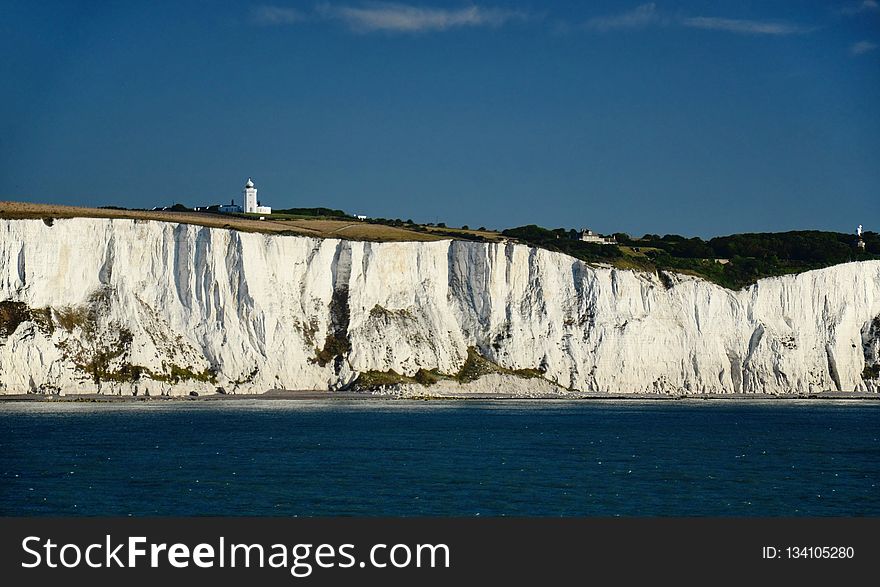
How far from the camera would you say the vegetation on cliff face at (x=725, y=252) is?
92562mm

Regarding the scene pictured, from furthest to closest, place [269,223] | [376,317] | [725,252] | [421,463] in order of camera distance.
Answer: [725,252]
[269,223]
[376,317]
[421,463]

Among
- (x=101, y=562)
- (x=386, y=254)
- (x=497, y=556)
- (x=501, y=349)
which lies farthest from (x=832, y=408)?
(x=101, y=562)

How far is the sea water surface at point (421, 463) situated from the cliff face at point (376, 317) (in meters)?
6.32

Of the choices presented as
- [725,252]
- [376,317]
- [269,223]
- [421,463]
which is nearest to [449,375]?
[376,317]

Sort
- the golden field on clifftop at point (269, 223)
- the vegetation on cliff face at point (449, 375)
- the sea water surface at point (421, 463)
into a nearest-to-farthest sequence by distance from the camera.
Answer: the sea water surface at point (421, 463), the golden field on clifftop at point (269, 223), the vegetation on cliff face at point (449, 375)

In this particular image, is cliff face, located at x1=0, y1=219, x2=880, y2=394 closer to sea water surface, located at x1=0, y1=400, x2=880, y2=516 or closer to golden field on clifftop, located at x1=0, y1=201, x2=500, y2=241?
golden field on clifftop, located at x1=0, y1=201, x2=500, y2=241

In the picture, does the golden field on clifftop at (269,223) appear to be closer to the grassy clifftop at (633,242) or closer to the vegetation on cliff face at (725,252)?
the grassy clifftop at (633,242)

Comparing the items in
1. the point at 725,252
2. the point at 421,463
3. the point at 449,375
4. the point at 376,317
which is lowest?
the point at 421,463

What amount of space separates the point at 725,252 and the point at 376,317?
121 ft

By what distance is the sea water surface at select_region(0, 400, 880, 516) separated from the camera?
32281mm

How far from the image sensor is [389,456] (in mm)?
42875

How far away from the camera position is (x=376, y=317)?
Answer: 81.2 m

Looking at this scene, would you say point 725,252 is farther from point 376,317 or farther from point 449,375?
point 376,317

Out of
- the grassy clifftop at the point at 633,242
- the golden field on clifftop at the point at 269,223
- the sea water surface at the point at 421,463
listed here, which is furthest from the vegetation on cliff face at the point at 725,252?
the sea water surface at the point at 421,463
